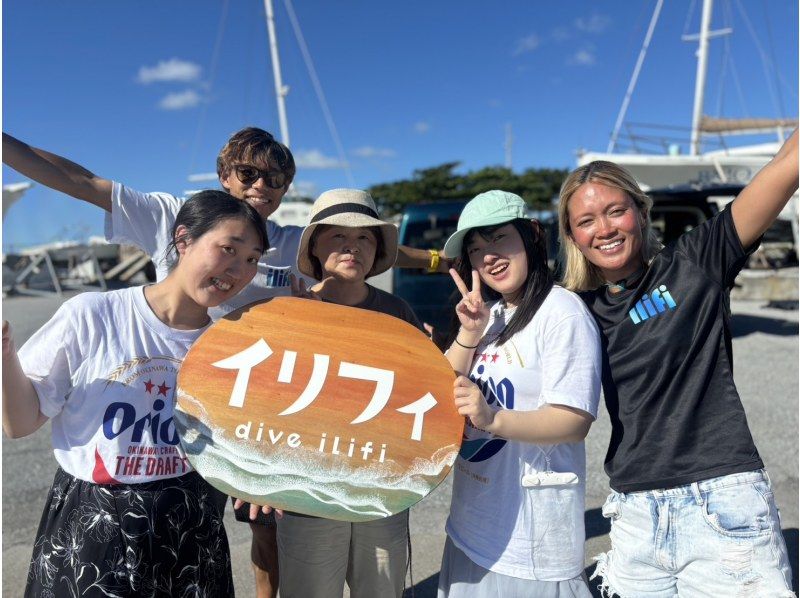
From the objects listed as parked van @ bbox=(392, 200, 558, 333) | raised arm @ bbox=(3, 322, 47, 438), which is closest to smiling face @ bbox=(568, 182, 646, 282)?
raised arm @ bbox=(3, 322, 47, 438)

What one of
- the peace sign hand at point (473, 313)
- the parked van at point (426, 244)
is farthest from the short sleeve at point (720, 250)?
the parked van at point (426, 244)

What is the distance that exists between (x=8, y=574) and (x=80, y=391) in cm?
199

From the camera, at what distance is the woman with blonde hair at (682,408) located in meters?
1.43

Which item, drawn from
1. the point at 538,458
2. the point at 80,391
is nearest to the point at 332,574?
the point at 538,458

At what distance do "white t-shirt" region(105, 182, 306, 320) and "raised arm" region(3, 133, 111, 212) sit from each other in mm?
50

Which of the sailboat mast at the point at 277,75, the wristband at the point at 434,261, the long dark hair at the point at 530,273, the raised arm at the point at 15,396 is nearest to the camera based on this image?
the raised arm at the point at 15,396

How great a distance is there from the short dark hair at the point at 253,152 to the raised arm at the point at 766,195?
158 centimetres

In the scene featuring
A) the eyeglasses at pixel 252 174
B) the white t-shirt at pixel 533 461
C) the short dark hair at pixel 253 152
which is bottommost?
the white t-shirt at pixel 533 461

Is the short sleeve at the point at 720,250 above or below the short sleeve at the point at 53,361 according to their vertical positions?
above

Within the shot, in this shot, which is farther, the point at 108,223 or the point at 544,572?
the point at 108,223

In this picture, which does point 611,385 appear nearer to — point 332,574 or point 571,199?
point 571,199

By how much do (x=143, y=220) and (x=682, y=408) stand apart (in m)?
2.01

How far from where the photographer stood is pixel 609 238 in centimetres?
162

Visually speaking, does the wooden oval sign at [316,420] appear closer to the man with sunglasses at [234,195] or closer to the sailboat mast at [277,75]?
the man with sunglasses at [234,195]
